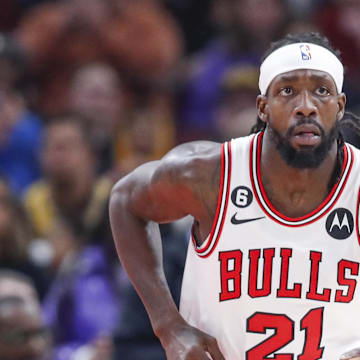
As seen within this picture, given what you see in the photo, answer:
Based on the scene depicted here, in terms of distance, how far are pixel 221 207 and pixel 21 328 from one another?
1972 millimetres

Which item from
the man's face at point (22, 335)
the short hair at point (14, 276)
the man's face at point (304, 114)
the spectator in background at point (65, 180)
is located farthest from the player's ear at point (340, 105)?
the spectator in background at point (65, 180)

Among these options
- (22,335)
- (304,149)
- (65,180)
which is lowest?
(22,335)

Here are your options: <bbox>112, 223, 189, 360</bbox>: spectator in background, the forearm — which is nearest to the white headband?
the forearm

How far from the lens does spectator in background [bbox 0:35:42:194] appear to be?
28.8ft

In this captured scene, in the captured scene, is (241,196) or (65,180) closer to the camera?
(241,196)

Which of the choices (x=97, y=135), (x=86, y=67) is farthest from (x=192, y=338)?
(x=86, y=67)

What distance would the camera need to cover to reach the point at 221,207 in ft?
13.9

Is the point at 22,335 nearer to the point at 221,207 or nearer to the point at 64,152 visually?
the point at 221,207

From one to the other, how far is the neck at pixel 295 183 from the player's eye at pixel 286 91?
222 millimetres

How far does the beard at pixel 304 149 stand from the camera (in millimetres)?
4066

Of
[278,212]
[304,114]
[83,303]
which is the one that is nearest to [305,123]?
[304,114]

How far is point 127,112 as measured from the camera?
925 centimetres

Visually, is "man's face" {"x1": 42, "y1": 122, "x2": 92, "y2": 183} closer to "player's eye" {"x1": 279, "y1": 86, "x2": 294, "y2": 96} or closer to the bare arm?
the bare arm

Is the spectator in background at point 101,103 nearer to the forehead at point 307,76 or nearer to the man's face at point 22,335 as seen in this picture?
the man's face at point 22,335
